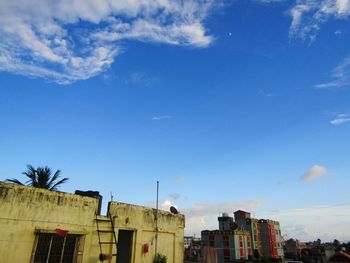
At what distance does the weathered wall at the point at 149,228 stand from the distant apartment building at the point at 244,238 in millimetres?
57961

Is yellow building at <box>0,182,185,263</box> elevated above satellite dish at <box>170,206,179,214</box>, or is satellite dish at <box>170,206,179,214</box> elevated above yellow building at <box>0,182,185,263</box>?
satellite dish at <box>170,206,179,214</box>

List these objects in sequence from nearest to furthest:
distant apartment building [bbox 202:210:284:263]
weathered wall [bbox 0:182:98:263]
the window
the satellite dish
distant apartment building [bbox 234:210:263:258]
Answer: weathered wall [bbox 0:182:98:263], the window, the satellite dish, distant apartment building [bbox 202:210:284:263], distant apartment building [bbox 234:210:263:258]

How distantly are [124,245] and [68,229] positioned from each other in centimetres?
479

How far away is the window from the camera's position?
13.8 m

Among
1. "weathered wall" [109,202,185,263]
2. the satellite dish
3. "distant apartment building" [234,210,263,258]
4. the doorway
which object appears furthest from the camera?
"distant apartment building" [234,210,263,258]

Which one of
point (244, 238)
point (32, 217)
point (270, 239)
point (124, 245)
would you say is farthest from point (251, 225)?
point (32, 217)

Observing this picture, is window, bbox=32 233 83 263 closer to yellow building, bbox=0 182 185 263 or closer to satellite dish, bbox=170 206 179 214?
yellow building, bbox=0 182 185 263

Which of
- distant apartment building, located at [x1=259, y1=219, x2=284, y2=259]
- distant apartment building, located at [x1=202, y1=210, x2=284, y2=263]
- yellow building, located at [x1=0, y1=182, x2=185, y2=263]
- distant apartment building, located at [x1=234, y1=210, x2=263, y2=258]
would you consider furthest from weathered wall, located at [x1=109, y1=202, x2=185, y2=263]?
distant apartment building, located at [x1=259, y1=219, x2=284, y2=259]

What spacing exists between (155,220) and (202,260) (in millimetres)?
5931

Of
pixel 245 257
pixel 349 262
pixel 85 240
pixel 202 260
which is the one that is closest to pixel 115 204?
pixel 85 240

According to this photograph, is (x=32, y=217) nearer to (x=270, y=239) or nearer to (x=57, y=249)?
(x=57, y=249)

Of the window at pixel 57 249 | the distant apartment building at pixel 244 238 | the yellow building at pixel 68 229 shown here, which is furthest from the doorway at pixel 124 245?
the distant apartment building at pixel 244 238

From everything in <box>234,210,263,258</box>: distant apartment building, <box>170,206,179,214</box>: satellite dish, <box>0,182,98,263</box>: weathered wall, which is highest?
<box>234,210,263,258</box>: distant apartment building

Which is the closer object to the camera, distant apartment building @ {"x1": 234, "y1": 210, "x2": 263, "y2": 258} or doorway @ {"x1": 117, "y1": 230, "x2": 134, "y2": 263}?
doorway @ {"x1": 117, "y1": 230, "x2": 134, "y2": 263}
